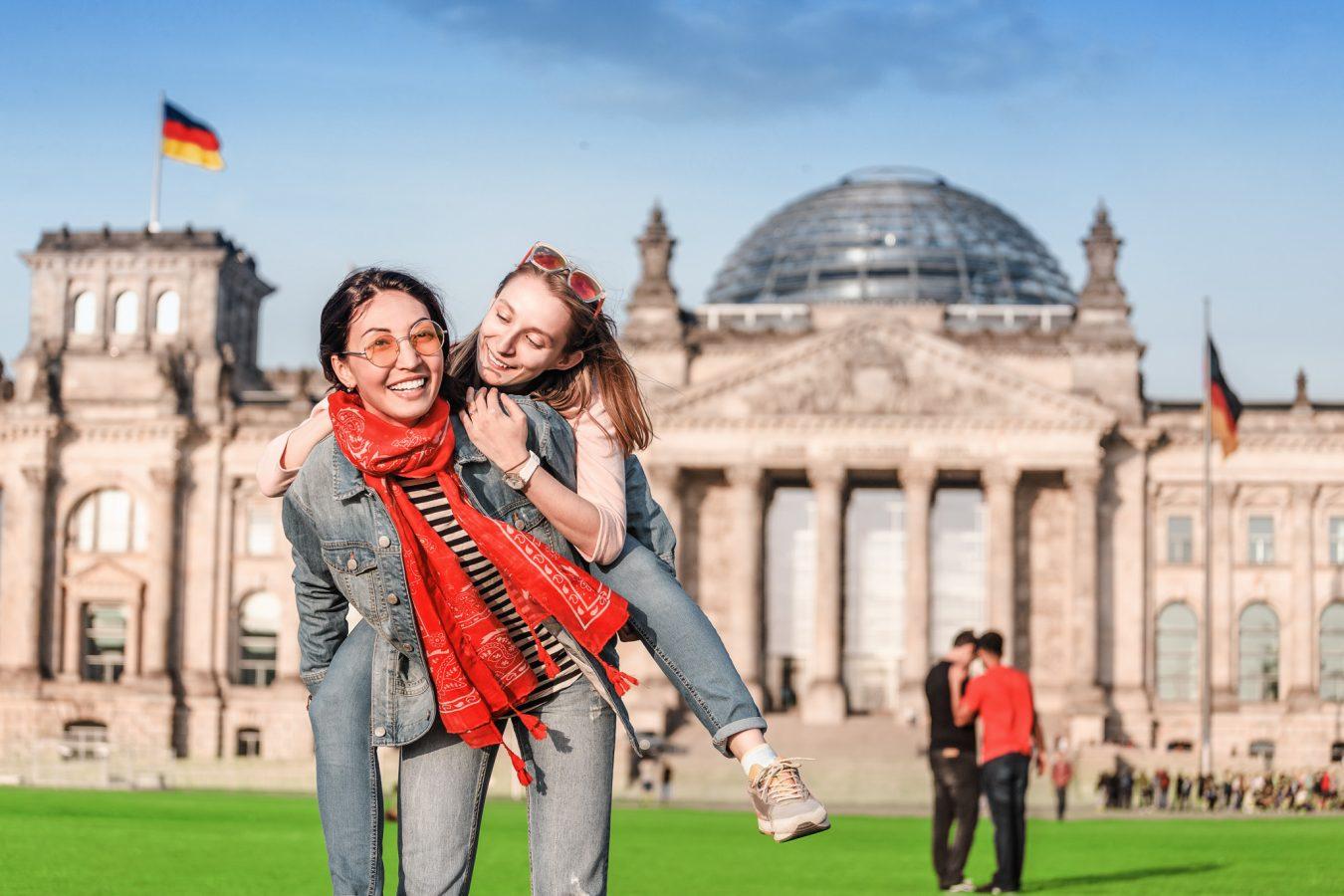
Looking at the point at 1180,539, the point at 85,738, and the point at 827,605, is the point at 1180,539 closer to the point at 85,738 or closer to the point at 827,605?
the point at 827,605

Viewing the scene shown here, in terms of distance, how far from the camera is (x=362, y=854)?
7617mm

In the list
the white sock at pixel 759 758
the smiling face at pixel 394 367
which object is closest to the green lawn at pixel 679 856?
the smiling face at pixel 394 367

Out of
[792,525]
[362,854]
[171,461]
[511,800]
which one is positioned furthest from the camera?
[792,525]

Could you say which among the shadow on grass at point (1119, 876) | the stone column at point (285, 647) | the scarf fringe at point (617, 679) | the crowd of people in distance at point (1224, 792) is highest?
the scarf fringe at point (617, 679)

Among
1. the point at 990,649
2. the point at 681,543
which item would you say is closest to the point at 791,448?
the point at 681,543

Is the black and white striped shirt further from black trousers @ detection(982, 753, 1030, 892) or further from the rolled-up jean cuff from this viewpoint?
black trousers @ detection(982, 753, 1030, 892)

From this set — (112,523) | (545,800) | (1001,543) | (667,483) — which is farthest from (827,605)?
(545,800)

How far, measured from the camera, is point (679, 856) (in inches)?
908

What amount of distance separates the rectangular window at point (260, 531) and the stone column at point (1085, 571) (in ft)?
100

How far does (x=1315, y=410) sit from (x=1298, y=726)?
1175 centimetres

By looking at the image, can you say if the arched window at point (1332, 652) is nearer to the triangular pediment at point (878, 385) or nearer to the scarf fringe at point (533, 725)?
the triangular pediment at point (878, 385)

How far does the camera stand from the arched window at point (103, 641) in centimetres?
7794

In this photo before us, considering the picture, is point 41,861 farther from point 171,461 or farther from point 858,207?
point 858,207

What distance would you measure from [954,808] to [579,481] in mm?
11709
